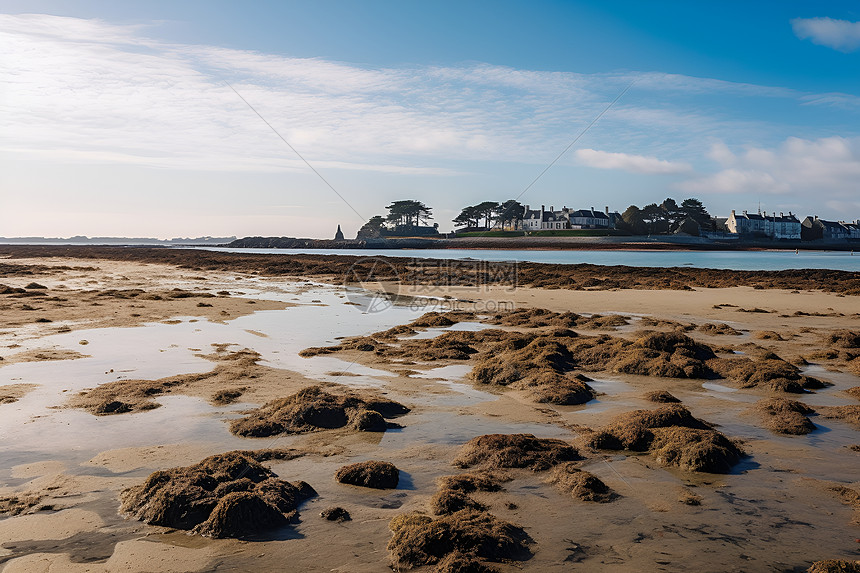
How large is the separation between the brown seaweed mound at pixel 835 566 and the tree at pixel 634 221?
128993mm

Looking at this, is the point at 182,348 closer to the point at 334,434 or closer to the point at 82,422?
the point at 82,422

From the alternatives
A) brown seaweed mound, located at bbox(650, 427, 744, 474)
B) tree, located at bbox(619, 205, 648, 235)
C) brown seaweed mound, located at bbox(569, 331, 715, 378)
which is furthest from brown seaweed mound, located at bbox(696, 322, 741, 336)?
tree, located at bbox(619, 205, 648, 235)

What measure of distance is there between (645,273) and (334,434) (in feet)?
121

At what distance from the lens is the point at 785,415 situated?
8.61 metres

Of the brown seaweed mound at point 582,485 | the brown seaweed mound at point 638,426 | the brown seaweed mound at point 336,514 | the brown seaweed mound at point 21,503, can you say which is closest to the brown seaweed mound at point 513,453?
the brown seaweed mound at point 582,485

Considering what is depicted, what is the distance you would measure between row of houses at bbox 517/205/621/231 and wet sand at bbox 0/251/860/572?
12152 cm

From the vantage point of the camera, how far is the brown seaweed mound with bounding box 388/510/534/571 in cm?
469

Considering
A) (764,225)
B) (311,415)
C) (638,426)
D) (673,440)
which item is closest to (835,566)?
(673,440)

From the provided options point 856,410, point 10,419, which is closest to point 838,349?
point 856,410

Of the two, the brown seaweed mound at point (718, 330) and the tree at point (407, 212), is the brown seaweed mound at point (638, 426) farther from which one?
the tree at point (407, 212)

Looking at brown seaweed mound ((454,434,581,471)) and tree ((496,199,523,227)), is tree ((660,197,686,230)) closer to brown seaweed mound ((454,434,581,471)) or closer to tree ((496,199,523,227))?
tree ((496,199,523,227))

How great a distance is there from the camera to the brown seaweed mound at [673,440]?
6.80 meters

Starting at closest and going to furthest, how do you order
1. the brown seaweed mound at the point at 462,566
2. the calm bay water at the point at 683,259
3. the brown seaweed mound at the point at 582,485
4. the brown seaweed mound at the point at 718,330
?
1. the brown seaweed mound at the point at 462,566
2. the brown seaweed mound at the point at 582,485
3. the brown seaweed mound at the point at 718,330
4. the calm bay water at the point at 683,259

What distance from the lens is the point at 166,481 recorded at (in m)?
5.68
